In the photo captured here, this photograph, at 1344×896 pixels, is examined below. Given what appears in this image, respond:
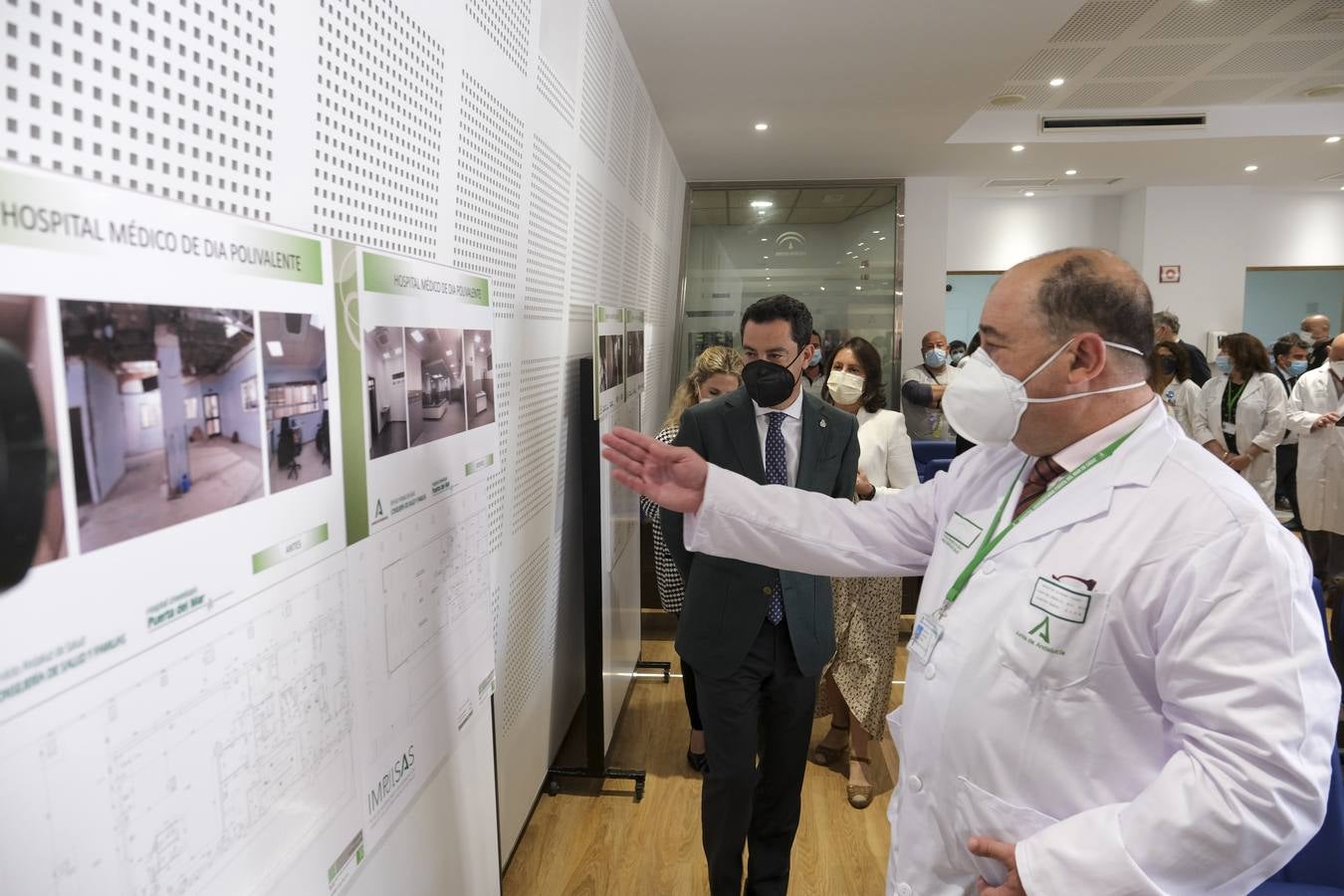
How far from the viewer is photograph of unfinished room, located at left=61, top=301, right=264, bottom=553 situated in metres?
0.72

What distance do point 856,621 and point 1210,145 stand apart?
680 cm

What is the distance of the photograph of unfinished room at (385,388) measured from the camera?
124cm

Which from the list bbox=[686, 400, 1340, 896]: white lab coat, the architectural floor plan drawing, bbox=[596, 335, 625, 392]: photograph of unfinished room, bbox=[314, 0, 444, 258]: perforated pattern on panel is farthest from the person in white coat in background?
the architectural floor plan drawing

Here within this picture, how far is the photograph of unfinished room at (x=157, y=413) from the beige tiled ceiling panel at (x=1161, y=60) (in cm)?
638

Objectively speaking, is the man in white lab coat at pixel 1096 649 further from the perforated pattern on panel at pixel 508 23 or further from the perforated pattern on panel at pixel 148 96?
the perforated pattern on panel at pixel 508 23

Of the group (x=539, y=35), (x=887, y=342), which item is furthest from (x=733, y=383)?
(x=887, y=342)

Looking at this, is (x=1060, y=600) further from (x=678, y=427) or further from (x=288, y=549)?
(x=678, y=427)

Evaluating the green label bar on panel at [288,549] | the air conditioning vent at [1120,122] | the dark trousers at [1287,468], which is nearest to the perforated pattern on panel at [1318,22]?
the air conditioning vent at [1120,122]

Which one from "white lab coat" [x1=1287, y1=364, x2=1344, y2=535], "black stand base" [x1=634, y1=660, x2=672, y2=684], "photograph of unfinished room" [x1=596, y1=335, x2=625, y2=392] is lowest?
"black stand base" [x1=634, y1=660, x2=672, y2=684]

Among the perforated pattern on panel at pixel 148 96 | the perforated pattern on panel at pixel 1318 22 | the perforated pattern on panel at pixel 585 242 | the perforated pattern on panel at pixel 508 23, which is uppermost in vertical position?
the perforated pattern on panel at pixel 1318 22

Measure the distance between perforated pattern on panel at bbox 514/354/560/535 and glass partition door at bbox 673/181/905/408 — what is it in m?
5.55

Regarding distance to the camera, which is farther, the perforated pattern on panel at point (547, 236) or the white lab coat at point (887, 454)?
the white lab coat at point (887, 454)

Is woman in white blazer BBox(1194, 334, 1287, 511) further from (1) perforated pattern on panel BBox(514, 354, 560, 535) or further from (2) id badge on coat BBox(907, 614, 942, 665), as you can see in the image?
(2) id badge on coat BBox(907, 614, 942, 665)

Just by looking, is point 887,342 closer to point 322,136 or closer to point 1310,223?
point 1310,223
